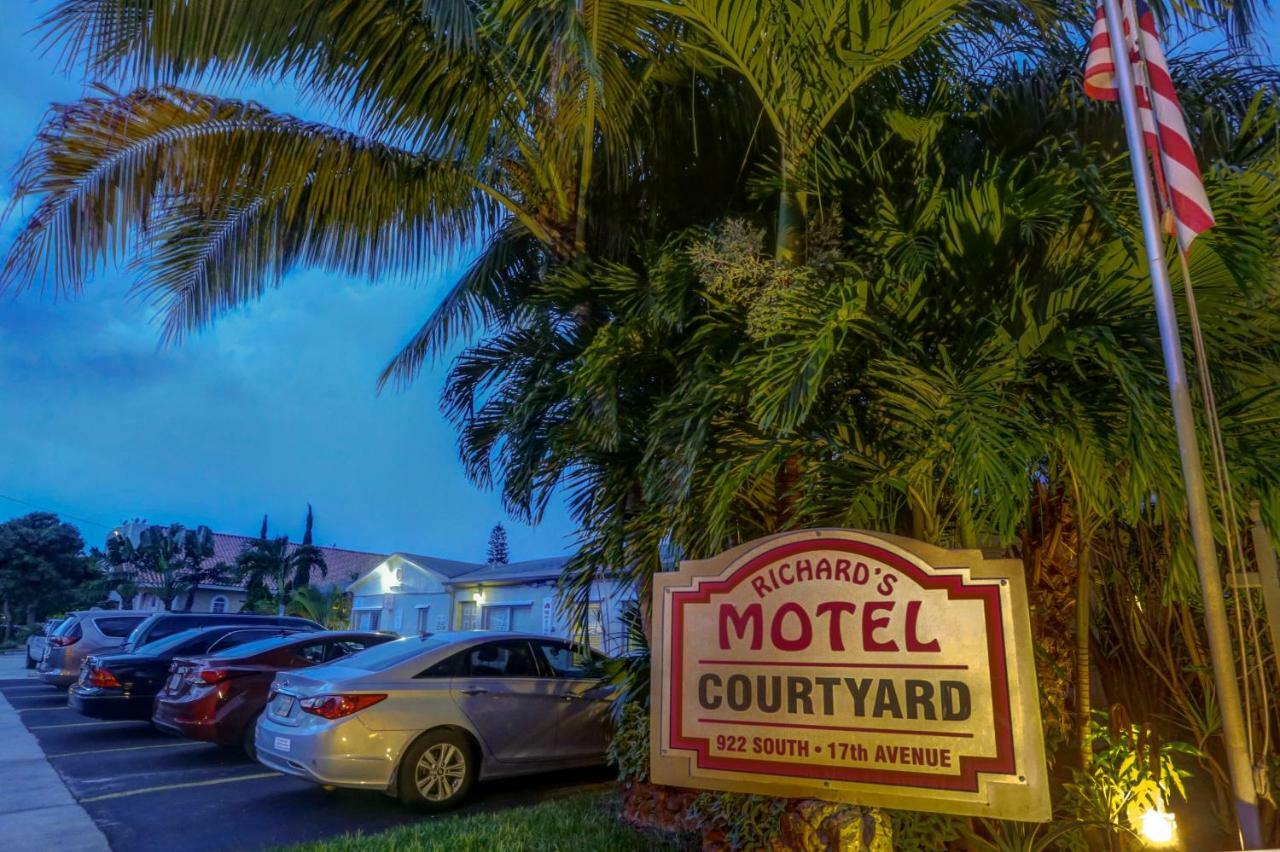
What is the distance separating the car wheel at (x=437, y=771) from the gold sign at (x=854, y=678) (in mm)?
3423

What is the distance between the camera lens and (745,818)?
12.6 feet

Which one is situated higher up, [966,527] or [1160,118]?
[1160,118]

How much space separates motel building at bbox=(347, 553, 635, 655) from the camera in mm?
18594

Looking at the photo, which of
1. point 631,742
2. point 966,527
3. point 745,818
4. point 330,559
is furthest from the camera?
point 330,559

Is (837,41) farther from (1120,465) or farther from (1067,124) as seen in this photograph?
(1120,465)

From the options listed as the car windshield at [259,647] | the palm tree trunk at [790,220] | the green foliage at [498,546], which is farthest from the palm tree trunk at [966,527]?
the green foliage at [498,546]

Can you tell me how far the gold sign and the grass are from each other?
60.4 inches

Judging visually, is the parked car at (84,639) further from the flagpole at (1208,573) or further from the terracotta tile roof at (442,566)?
the flagpole at (1208,573)

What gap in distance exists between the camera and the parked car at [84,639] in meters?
12.2

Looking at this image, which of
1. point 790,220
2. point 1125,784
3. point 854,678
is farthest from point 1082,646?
point 790,220

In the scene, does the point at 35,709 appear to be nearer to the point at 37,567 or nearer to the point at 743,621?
the point at 743,621

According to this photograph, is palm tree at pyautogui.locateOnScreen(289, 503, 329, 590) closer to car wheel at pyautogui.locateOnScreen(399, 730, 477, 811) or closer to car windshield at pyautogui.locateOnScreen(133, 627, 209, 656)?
car windshield at pyautogui.locateOnScreen(133, 627, 209, 656)

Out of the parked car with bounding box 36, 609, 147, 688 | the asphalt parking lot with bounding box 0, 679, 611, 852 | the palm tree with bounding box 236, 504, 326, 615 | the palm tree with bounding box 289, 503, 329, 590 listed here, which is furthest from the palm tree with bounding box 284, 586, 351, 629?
the asphalt parking lot with bounding box 0, 679, 611, 852

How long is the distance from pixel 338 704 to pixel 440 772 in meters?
1.02
